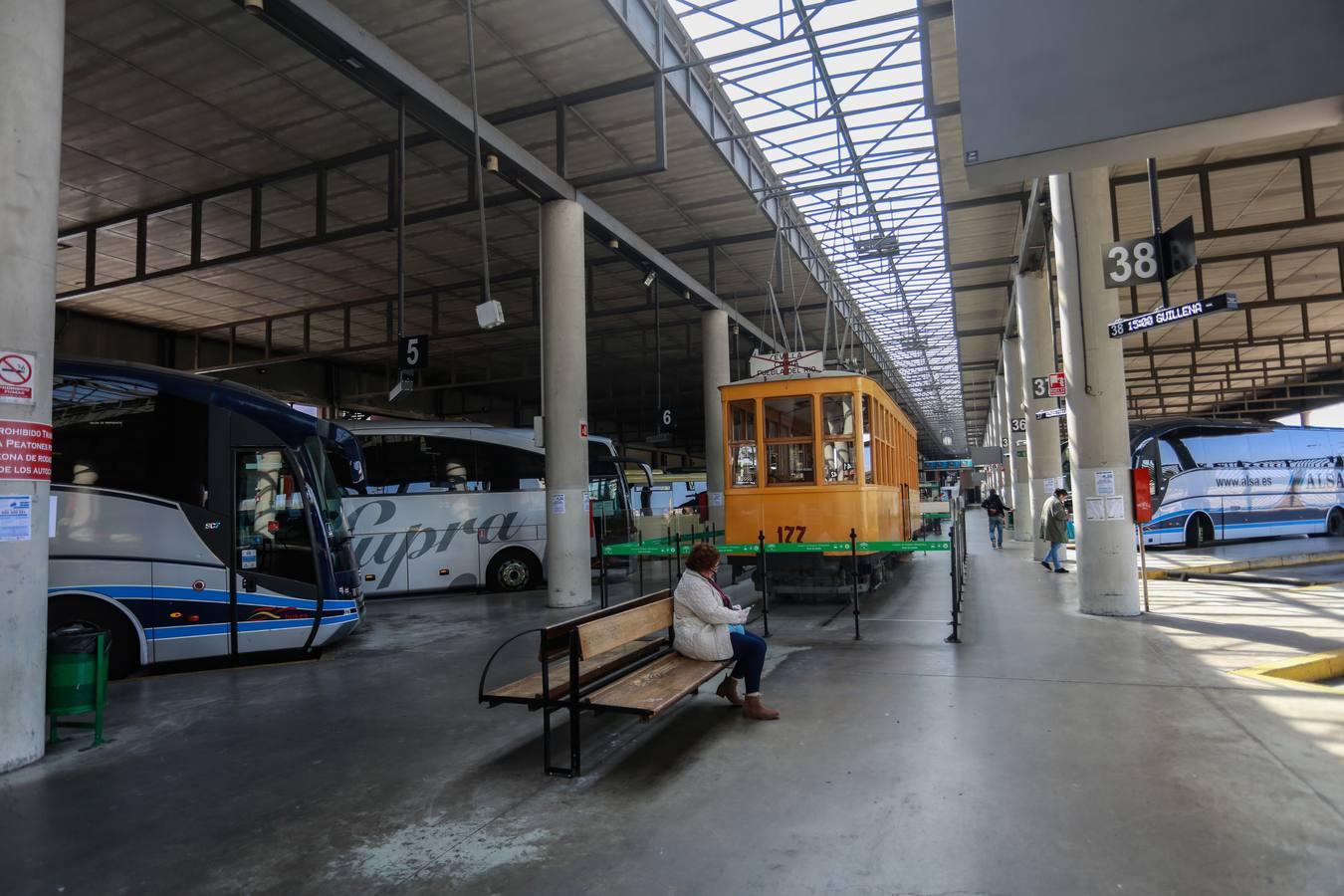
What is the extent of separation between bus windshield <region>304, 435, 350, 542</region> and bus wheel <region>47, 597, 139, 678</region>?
6.34 ft

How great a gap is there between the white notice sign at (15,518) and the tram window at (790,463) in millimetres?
7702

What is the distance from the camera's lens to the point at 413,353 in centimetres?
1110

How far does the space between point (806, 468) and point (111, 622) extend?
7.71 meters

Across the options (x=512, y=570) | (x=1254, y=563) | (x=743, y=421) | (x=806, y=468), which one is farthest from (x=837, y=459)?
(x=1254, y=563)

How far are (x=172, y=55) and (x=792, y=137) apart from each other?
889 cm

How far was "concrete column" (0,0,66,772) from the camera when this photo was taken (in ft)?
16.0

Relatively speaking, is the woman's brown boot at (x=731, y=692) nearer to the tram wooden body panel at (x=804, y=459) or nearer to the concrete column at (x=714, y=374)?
the tram wooden body panel at (x=804, y=459)

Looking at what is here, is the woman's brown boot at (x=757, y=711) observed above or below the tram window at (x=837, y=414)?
below

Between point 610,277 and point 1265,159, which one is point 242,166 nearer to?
point 610,277

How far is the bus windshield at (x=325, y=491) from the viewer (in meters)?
8.48

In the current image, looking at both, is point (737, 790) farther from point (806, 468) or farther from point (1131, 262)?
point (1131, 262)

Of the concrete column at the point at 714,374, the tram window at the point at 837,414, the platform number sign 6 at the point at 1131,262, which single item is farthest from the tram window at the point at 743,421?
the concrete column at the point at 714,374

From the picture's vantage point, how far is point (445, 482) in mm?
13820

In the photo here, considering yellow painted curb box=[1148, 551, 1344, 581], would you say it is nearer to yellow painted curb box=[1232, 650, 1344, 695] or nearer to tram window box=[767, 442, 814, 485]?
yellow painted curb box=[1232, 650, 1344, 695]
